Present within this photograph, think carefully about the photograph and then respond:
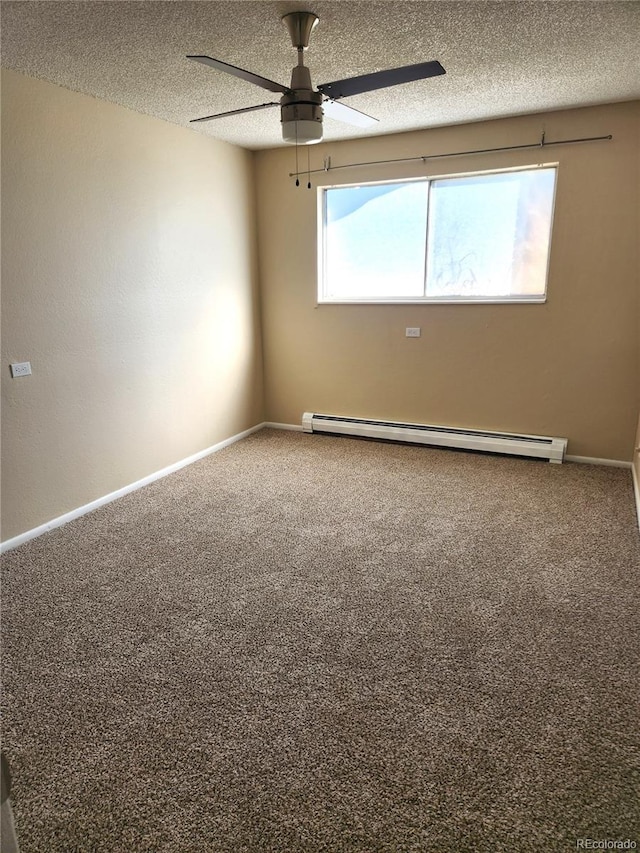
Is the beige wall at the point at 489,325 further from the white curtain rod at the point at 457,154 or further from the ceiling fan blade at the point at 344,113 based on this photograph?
A: the ceiling fan blade at the point at 344,113

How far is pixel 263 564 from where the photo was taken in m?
2.86

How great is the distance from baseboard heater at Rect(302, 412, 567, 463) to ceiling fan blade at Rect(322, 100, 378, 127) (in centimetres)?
255

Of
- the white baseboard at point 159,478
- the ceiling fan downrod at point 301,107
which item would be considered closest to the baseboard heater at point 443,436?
the white baseboard at point 159,478

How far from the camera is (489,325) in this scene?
4.36 m

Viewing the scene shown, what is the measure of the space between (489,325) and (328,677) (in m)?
3.25

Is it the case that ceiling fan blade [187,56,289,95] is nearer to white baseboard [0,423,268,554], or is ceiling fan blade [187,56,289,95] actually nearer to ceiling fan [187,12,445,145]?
ceiling fan [187,12,445,145]

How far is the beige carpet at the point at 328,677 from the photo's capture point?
1.50 metres

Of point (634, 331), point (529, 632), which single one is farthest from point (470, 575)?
point (634, 331)

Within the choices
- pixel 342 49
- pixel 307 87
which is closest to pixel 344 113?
pixel 342 49

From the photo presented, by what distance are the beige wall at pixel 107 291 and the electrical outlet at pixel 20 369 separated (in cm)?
4

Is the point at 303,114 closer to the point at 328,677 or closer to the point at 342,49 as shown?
the point at 342,49

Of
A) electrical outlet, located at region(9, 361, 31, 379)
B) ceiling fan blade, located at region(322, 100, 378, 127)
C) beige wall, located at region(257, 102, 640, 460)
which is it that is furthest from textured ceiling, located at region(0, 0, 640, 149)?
electrical outlet, located at region(9, 361, 31, 379)

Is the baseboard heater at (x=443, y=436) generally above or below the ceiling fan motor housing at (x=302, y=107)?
below

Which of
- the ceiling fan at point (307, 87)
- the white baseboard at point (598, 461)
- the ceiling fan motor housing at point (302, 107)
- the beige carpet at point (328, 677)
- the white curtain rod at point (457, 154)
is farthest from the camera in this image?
the white baseboard at point (598, 461)
